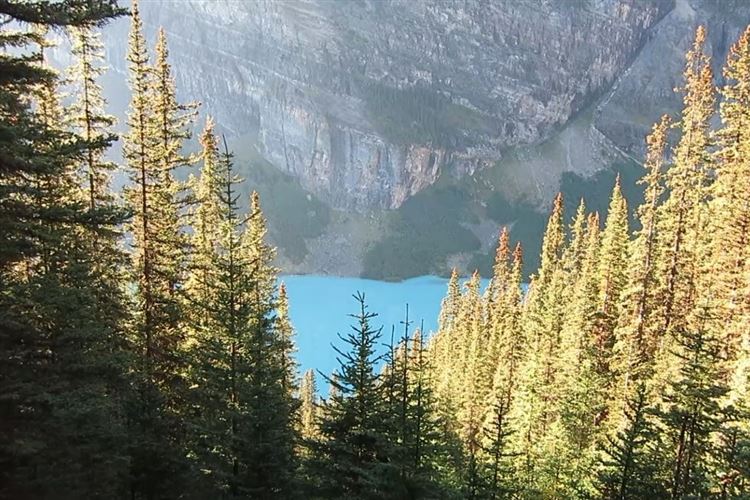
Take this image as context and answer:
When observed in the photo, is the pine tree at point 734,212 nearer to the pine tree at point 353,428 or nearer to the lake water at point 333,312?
the pine tree at point 353,428

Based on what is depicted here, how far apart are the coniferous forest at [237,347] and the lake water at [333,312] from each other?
86.4 metres

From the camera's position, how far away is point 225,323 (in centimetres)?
1700

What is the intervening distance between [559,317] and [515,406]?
26.1 ft

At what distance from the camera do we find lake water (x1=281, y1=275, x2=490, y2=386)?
12505 centimetres

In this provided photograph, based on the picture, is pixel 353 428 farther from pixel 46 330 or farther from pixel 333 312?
pixel 333 312

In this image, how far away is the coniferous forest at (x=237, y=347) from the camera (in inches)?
443

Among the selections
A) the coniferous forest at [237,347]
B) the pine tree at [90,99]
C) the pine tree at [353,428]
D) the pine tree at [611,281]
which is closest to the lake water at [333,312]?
the pine tree at [611,281]

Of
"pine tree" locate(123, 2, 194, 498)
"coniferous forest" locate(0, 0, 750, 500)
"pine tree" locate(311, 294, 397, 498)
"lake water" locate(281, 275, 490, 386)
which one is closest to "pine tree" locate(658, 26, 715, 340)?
"coniferous forest" locate(0, 0, 750, 500)

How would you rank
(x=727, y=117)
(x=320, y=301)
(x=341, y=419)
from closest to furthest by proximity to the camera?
(x=341, y=419) < (x=727, y=117) < (x=320, y=301)

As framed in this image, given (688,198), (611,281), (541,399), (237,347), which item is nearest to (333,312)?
(611,281)

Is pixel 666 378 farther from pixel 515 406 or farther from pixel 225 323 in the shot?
pixel 225 323

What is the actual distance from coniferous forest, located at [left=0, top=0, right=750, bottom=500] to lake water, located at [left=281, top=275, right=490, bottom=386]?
86.4 metres

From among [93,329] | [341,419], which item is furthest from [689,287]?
[93,329]

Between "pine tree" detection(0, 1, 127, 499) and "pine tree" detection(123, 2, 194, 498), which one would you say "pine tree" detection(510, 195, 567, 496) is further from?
"pine tree" detection(0, 1, 127, 499)
